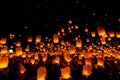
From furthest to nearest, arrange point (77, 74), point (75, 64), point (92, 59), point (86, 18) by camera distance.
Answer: point (86, 18), point (92, 59), point (75, 64), point (77, 74)

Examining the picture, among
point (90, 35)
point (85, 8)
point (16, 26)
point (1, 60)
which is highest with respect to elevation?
point (85, 8)

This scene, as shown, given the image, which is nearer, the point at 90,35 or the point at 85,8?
the point at 90,35

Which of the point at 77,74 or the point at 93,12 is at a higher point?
the point at 93,12

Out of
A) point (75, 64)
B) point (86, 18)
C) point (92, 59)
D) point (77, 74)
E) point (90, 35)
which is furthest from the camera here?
point (86, 18)

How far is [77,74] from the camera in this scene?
23.0 ft

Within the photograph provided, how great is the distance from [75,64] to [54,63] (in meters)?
0.90

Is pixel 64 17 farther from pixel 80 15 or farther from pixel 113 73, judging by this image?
pixel 113 73

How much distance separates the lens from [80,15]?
50.5 ft

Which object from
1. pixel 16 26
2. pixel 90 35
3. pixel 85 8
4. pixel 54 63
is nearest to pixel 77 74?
pixel 54 63

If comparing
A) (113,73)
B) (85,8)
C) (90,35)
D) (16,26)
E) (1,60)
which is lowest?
(113,73)

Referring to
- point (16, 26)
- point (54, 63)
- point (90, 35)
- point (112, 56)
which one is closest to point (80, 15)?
point (90, 35)

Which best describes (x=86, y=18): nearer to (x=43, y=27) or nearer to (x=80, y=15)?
(x=80, y=15)

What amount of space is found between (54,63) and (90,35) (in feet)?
19.4

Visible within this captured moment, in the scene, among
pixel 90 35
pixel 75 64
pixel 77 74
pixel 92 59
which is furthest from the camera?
pixel 90 35
